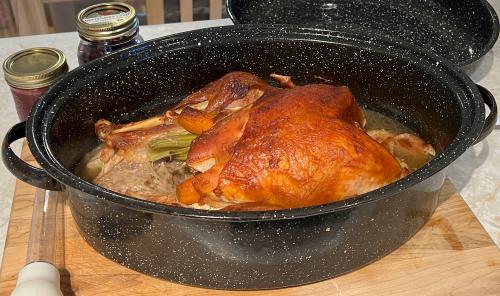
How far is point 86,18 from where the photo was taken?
1481 mm

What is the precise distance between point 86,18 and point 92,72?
252 mm

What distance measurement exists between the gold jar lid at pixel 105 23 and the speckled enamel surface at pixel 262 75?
122 mm

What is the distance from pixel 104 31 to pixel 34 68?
7.1 inches

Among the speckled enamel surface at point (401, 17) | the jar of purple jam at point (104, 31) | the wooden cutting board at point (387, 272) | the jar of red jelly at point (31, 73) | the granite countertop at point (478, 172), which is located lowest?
the granite countertop at point (478, 172)

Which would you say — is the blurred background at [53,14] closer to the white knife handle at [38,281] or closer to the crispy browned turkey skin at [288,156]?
the crispy browned turkey skin at [288,156]

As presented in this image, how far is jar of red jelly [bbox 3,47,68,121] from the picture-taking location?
4.40ft

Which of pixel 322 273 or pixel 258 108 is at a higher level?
pixel 258 108

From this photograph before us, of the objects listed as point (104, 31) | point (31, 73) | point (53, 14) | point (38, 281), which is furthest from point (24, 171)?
point (53, 14)

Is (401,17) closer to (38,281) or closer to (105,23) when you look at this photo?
(105,23)

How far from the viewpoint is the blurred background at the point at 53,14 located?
8.18 feet

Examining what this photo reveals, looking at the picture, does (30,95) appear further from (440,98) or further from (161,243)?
(440,98)

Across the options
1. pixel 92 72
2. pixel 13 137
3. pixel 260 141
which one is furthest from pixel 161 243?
pixel 92 72

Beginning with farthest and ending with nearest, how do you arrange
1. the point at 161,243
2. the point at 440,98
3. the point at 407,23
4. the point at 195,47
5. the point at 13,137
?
the point at 407,23
the point at 195,47
the point at 440,98
the point at 13,137
the point at 161,243

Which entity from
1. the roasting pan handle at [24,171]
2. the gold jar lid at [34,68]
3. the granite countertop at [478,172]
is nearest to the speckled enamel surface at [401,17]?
the granite countertop at [478,172]
